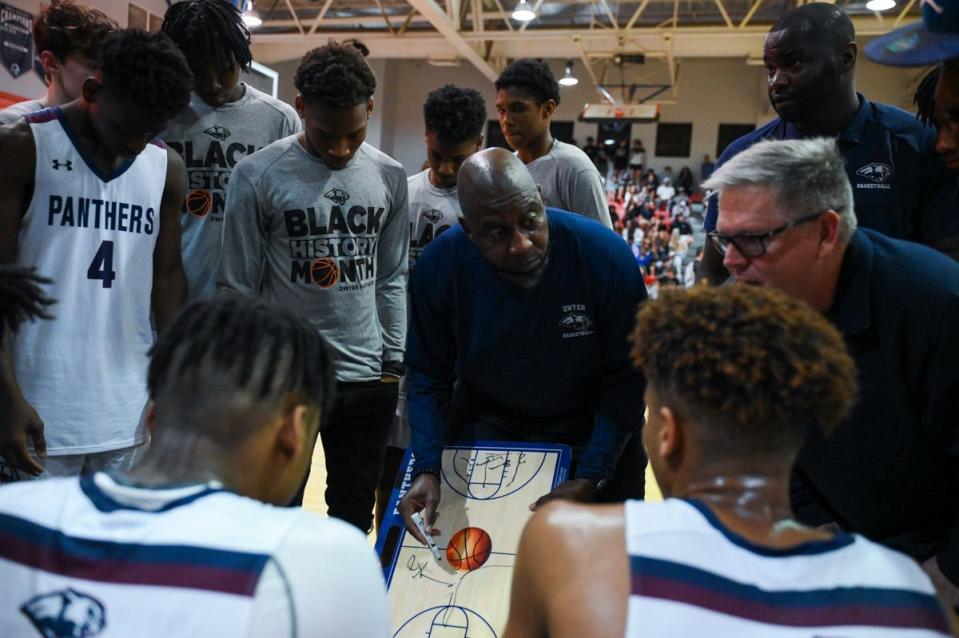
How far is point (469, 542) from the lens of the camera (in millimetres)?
2039

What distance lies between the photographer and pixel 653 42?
621 inches

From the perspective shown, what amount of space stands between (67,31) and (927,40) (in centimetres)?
244

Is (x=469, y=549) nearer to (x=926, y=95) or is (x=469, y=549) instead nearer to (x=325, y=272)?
(x=325, y=272)

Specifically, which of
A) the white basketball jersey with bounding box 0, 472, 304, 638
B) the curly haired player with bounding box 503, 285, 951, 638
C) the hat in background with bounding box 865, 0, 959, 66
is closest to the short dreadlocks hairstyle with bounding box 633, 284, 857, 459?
the curly haired player with bounding box 503, 285, 951, 638

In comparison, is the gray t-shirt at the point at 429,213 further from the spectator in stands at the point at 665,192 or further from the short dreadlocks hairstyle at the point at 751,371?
the spectator in stands at the point at 665,192

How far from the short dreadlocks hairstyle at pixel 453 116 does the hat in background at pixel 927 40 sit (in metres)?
1.94

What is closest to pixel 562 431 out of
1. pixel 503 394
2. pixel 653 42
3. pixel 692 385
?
pixel 503 394

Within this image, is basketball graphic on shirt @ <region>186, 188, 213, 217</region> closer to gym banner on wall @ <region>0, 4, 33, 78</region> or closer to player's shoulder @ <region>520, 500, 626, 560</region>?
player's shoulder @ <region>520, 500, 626, 560</region>

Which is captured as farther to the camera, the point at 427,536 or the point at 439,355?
the point at 439,355

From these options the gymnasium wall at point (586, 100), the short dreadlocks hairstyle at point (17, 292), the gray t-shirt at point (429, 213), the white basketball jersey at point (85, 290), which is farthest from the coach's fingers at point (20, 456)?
the gymnasium wall at point (586, 100)

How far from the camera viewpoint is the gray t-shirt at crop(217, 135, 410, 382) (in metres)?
2.57

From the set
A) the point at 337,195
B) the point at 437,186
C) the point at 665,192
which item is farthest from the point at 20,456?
the point at 665,192

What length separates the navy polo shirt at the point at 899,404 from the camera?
5.07 ft

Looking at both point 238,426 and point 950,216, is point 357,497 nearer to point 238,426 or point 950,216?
point 238,426
